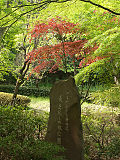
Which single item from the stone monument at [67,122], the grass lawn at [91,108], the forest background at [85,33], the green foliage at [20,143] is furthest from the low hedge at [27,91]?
the green foliage at [20,143]

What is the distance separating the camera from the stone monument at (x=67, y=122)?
8.17ft

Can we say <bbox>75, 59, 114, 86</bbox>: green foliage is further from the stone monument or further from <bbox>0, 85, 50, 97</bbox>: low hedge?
<bbox>0, 85, 50, 97</bbox>: low hedge

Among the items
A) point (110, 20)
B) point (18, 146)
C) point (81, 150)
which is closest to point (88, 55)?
point (110, 20)

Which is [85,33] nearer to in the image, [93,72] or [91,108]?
[93,72]

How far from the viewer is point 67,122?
256 centimetres

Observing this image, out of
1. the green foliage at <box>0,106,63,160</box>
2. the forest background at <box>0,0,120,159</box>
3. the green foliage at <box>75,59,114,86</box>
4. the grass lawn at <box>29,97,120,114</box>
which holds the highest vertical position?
the forest background at <box>0,0,120,159</box>

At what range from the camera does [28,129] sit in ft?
7.93

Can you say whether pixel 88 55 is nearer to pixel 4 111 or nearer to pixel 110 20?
pixel 110 20

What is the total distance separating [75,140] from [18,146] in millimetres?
978

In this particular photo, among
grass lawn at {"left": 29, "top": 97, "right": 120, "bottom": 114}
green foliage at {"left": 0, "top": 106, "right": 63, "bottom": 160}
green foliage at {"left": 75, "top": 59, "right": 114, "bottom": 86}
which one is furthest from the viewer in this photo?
grass lawn at {"left": 29, "top": 97, "right": 120, "bottom": 114}

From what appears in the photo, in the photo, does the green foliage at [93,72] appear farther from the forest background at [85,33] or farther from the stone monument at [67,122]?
the stone monument at [67,122]

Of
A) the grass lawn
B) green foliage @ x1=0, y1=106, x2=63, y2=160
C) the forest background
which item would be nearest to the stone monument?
green foliage @ x1=0, y1=106, x2=63, y2=160

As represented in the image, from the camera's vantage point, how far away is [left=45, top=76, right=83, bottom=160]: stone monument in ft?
8.17

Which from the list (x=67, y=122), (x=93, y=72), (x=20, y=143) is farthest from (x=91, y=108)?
(x=20, y=143)
